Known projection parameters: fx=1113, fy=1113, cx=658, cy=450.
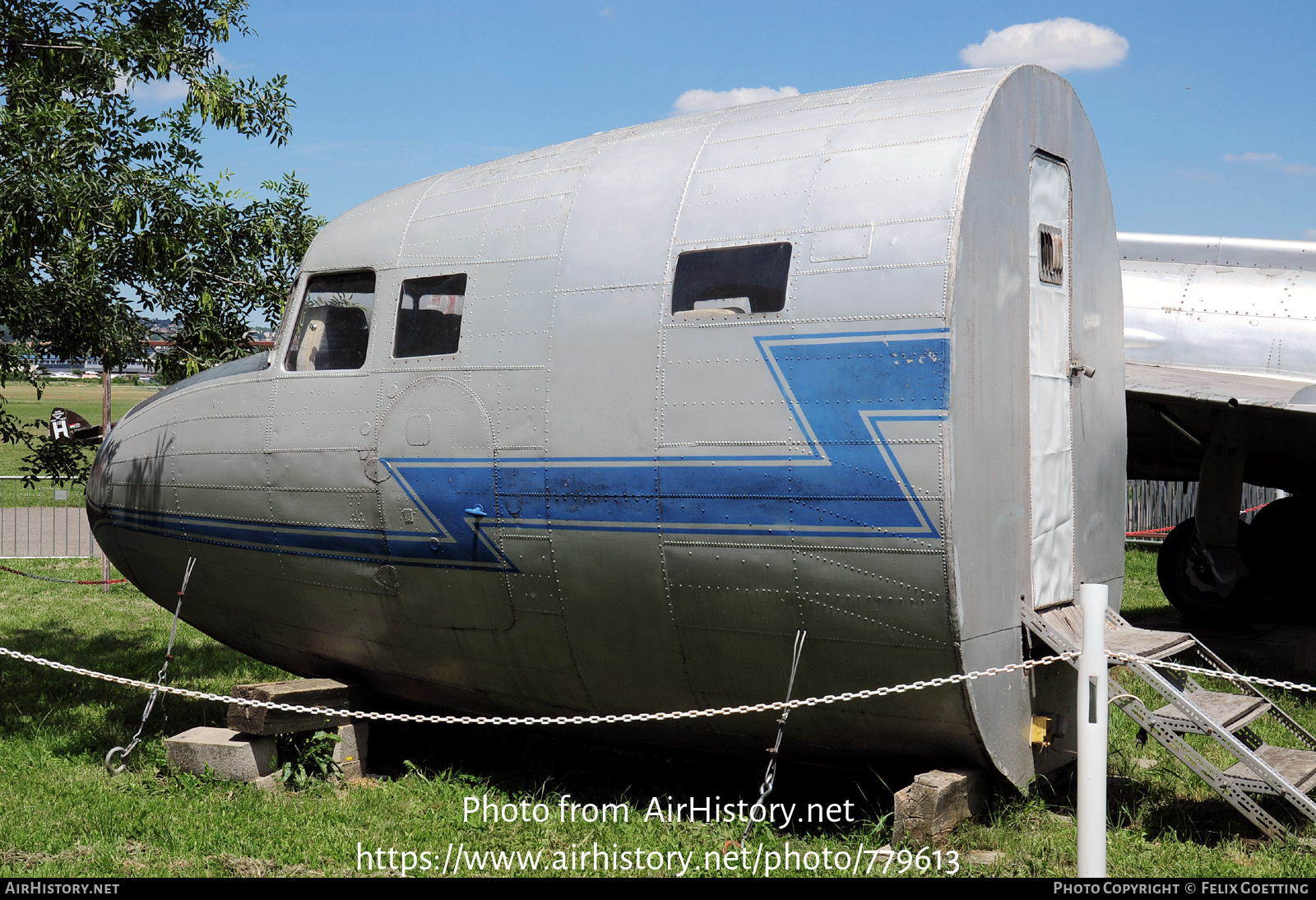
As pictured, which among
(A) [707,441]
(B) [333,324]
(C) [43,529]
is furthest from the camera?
(C) [43,529]

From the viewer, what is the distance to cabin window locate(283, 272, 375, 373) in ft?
24.4

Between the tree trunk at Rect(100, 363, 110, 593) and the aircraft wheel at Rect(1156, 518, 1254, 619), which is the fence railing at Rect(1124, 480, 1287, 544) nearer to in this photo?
the aircraft wheel at Rect(1156, 518, 1254, 619)

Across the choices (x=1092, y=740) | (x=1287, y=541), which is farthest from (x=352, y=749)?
(x=1287, y=541)

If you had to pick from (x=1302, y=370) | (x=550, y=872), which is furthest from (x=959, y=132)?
(x=1302, y=370)

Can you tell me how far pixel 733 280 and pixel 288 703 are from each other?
410 centimetres

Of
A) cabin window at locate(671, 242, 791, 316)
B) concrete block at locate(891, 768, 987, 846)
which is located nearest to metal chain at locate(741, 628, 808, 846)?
concrete block at locate(891, 768, 987, 846)

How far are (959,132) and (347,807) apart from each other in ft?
17.7

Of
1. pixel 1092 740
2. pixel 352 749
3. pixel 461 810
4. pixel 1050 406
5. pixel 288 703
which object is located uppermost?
pixel 1050 406

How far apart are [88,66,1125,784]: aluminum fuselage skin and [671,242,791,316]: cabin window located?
72 millimetres

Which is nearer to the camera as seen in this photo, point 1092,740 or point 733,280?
point 1092,740

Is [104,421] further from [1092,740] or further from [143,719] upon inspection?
[1092,740]

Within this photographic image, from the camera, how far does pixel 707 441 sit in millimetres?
5910

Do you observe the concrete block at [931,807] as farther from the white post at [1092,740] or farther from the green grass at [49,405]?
the green grass at [49,405]

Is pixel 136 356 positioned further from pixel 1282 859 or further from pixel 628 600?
pixel 1282 859
